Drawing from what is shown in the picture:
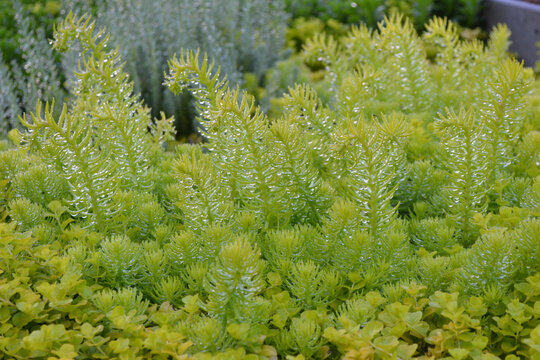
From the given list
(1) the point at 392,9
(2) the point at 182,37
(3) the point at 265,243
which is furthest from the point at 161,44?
(3) the point at 265,243

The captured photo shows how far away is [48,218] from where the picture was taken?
1.92 metres

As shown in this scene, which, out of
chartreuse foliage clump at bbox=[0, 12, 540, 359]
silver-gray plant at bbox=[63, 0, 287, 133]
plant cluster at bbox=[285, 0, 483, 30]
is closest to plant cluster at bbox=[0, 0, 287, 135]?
silver-gray plant at bbox=[63, 0, 287, 133]

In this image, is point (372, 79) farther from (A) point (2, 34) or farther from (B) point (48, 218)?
(A) point (2, 34)

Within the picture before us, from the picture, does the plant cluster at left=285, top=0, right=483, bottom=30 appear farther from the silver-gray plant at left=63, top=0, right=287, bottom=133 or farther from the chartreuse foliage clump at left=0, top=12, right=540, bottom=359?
the chartreuse foliage clump at left=0, top=12, right=540, bottom=359

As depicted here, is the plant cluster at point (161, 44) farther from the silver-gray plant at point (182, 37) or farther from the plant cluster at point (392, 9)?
the plant cluster at point (392, 9)

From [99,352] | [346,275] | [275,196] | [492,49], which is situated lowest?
[99,352]

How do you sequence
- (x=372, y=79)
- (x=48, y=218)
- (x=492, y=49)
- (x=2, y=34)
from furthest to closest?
(x=2, y=34) → (x=492, y=49) → (x=372, y=79) → (x=48, y=218)

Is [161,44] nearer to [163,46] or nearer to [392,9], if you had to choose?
[163,46]

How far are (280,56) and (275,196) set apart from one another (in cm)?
361

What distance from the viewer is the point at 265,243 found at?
65.2 inches

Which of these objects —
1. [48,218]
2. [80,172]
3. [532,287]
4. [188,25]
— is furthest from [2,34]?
[532,287]

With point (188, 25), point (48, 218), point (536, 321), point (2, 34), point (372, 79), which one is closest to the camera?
point (536, 321)

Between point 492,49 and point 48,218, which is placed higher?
point 492,49

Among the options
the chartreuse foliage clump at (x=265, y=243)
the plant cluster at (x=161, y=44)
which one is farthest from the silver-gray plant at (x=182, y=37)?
the chartreuse foliage clump at (x=265, y=243)
